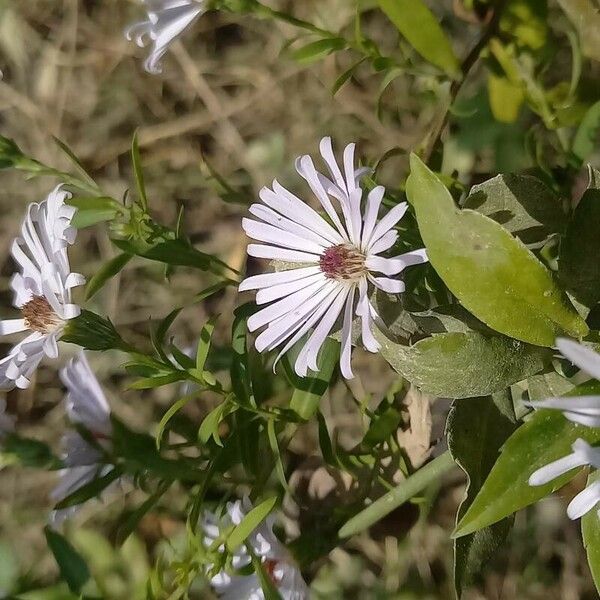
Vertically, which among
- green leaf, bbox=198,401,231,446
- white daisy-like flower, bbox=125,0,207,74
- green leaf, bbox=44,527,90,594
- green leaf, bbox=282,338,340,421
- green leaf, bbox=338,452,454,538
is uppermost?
white daisy-like flower, bbox=125,0,207,74

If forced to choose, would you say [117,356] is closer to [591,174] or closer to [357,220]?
[357,220]

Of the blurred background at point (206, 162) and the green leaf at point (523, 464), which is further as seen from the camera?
the blurred background at point (206, 162)

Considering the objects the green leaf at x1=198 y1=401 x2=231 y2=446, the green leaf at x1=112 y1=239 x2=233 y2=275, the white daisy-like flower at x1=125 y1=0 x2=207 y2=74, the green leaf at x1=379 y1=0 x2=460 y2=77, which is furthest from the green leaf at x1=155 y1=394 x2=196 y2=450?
the green leaf at x1=379 y1=0 x2=460 y2=77

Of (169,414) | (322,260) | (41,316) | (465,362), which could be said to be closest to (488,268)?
(465,362)

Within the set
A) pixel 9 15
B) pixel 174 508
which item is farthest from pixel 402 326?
pixel 9 15

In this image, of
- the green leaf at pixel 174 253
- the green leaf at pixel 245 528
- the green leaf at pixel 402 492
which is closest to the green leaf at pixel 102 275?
the green leaf at pixel 174 253

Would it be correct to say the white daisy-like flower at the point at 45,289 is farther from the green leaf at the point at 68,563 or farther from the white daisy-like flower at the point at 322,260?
the green leaf at the point at 68,563

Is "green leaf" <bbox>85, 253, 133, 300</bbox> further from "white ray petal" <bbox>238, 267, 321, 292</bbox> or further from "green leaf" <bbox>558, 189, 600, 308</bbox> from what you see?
"green leaf" <bbox>558, 189, 600, 308</bbox>

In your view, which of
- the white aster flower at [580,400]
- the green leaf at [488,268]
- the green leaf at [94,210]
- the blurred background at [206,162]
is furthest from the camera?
the blurred background at [206,162]
